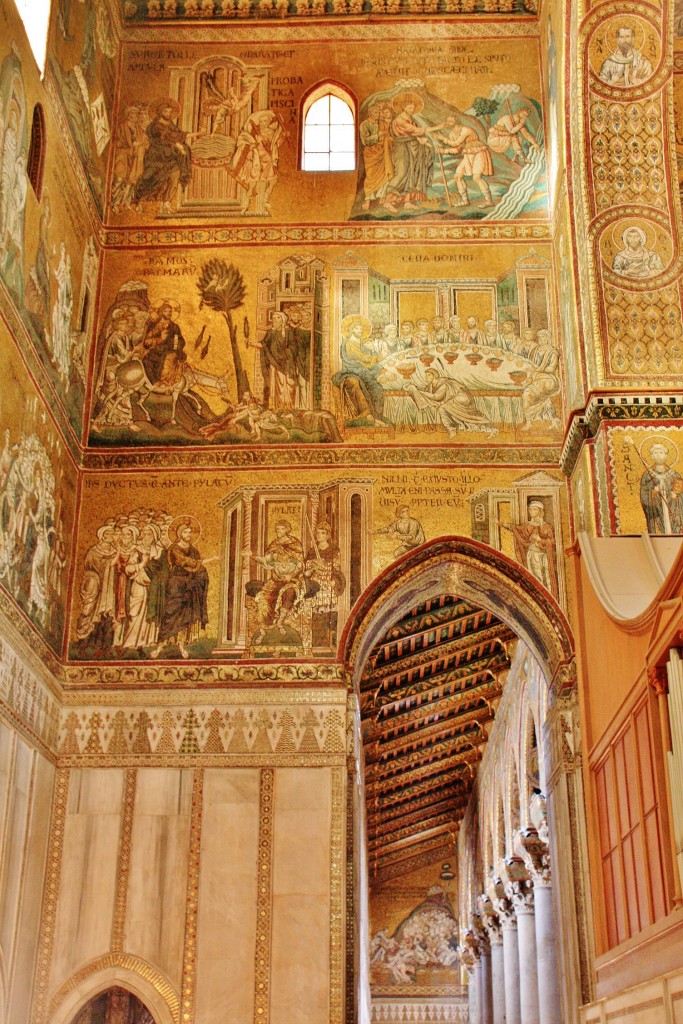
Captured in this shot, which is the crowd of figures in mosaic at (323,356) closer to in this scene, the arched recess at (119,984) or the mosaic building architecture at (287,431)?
the mosaic building architecture at (287,431)

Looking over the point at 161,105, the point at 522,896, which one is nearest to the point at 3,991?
the point at 161,105

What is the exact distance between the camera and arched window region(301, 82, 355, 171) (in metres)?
16.5

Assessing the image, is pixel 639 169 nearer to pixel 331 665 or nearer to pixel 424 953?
pixel 331 665

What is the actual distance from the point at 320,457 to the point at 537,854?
770 centimetres

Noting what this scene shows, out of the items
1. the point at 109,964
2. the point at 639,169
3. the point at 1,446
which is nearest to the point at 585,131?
the point at 639,169

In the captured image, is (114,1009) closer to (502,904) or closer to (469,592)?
(469,592)

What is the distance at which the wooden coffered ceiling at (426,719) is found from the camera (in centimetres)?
1923

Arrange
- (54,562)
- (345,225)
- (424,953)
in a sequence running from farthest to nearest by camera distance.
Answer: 1. (424,953)
2. (345,225)
3. (54,562)

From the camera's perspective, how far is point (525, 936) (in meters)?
20.5

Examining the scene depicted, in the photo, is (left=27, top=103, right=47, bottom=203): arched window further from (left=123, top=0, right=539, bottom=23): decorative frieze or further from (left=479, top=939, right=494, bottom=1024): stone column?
(left=479, top=939, right=494, bottom=1024): stone column

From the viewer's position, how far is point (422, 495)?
14617 mm

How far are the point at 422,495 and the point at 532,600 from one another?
1657 mm

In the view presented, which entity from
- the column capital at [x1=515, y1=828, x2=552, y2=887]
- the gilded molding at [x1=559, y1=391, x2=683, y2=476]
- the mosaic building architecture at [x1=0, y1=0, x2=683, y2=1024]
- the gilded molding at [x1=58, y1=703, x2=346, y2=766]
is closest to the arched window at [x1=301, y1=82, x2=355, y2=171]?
the mosaic building architecture at [x1=0, y1=0, x2=683, y2=1024]

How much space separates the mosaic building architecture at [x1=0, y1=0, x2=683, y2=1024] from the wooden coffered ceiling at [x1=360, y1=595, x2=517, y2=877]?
3.89 feet
